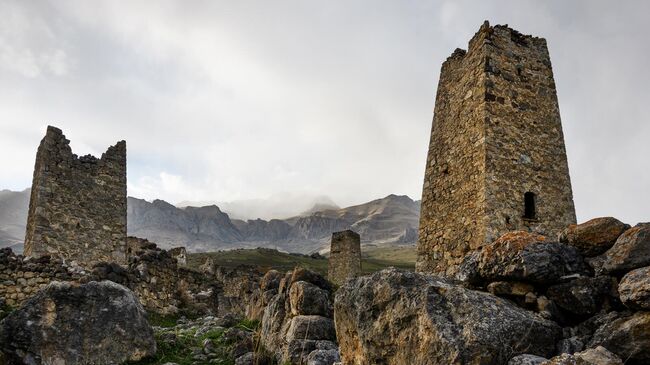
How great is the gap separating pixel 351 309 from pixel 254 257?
330 feet

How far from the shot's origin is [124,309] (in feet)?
29.4

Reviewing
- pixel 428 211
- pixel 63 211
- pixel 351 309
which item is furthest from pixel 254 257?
pixel 351 309

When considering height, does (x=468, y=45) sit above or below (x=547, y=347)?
above

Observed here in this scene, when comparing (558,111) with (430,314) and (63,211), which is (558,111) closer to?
(430,314)

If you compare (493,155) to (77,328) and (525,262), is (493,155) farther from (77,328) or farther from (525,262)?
(77,328)

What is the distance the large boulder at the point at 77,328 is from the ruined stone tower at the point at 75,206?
11359 millimetres

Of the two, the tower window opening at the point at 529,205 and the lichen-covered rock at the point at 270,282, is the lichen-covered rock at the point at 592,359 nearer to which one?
the tower window opening at the point at 529,205

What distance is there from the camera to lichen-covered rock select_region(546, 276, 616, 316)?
200 inches

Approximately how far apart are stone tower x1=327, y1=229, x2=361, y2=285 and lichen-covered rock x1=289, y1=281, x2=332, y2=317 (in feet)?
88.2

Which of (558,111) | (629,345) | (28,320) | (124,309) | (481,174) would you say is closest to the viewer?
(629,345)

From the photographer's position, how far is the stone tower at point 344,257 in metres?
36.1

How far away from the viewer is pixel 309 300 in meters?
8.97

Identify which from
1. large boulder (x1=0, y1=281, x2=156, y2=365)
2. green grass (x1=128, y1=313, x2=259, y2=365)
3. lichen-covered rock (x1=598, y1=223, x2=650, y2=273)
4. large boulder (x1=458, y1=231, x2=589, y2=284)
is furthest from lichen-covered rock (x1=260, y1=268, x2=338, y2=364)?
lichen-covered rock (x1=598, y1=223, x2=650, y2=273)

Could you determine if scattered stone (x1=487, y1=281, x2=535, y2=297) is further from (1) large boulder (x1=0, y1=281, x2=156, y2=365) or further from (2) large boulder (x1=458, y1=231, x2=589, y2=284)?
(1) large boulder (x1=0, y1=281, x2=156, y2=365)
